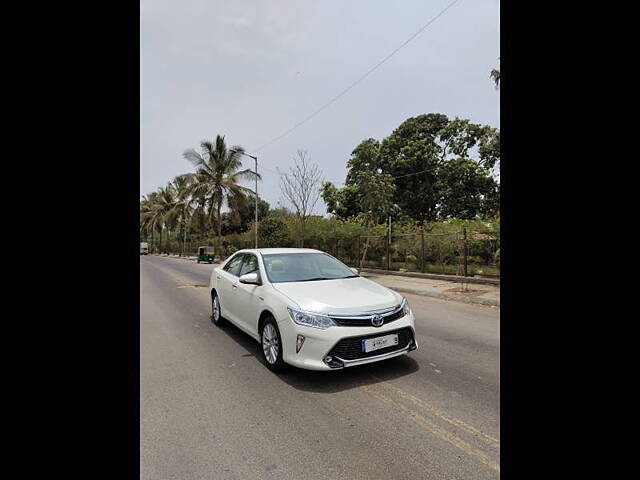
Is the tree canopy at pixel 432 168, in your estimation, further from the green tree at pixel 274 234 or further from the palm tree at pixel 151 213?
the palm tree at pixel 151 213

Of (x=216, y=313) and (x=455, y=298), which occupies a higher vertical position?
(x=216, y=313)

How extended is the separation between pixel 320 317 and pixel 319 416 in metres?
0.95

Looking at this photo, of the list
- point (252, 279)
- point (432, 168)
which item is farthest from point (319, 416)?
point (432, 168)

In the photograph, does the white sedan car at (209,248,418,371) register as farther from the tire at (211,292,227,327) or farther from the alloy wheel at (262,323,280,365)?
the tire at (211,292,227,327)

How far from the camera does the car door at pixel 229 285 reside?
562 centimetres

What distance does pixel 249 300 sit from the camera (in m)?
4.91

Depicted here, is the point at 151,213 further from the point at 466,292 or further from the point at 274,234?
the point at 466,292

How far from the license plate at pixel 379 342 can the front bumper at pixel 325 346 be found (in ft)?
0.15

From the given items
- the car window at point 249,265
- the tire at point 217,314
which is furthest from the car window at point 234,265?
the tire at point 217,314

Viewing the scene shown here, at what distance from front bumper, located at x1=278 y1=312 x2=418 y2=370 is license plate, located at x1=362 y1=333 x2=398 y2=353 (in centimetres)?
4
